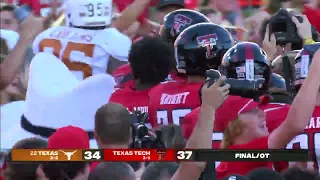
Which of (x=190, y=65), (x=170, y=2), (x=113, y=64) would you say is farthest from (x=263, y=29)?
(x=190, y=65)

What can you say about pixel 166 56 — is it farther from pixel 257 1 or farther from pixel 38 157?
pixel 257 1

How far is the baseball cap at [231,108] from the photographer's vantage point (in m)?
3.69

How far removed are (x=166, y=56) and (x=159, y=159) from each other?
1.44 m

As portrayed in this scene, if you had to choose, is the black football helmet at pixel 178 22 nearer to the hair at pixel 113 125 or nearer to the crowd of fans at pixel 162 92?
the crowd of fans at pixel 162 92

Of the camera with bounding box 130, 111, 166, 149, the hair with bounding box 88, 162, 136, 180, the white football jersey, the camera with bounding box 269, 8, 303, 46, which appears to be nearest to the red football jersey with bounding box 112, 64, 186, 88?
the white football jersey

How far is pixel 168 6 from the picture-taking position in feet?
20.2

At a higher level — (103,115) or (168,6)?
(103,115)

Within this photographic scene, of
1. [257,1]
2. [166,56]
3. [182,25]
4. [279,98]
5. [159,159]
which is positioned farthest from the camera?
[257,1]

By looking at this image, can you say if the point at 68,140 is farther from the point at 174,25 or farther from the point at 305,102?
the point at 174,25

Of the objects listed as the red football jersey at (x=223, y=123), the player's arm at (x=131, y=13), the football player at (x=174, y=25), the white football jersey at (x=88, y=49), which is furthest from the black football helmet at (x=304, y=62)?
the player's arm at (x=131, y=13)

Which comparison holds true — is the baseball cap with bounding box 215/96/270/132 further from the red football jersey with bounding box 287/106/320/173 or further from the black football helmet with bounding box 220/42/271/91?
the red football jersey with bounding box 287/106/320/173

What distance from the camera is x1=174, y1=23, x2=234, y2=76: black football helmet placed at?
425 centimetres

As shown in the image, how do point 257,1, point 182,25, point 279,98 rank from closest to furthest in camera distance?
point 279,98, point 182,25, point 257,1

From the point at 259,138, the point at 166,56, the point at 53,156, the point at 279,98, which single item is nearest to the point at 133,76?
the point at 166,56
